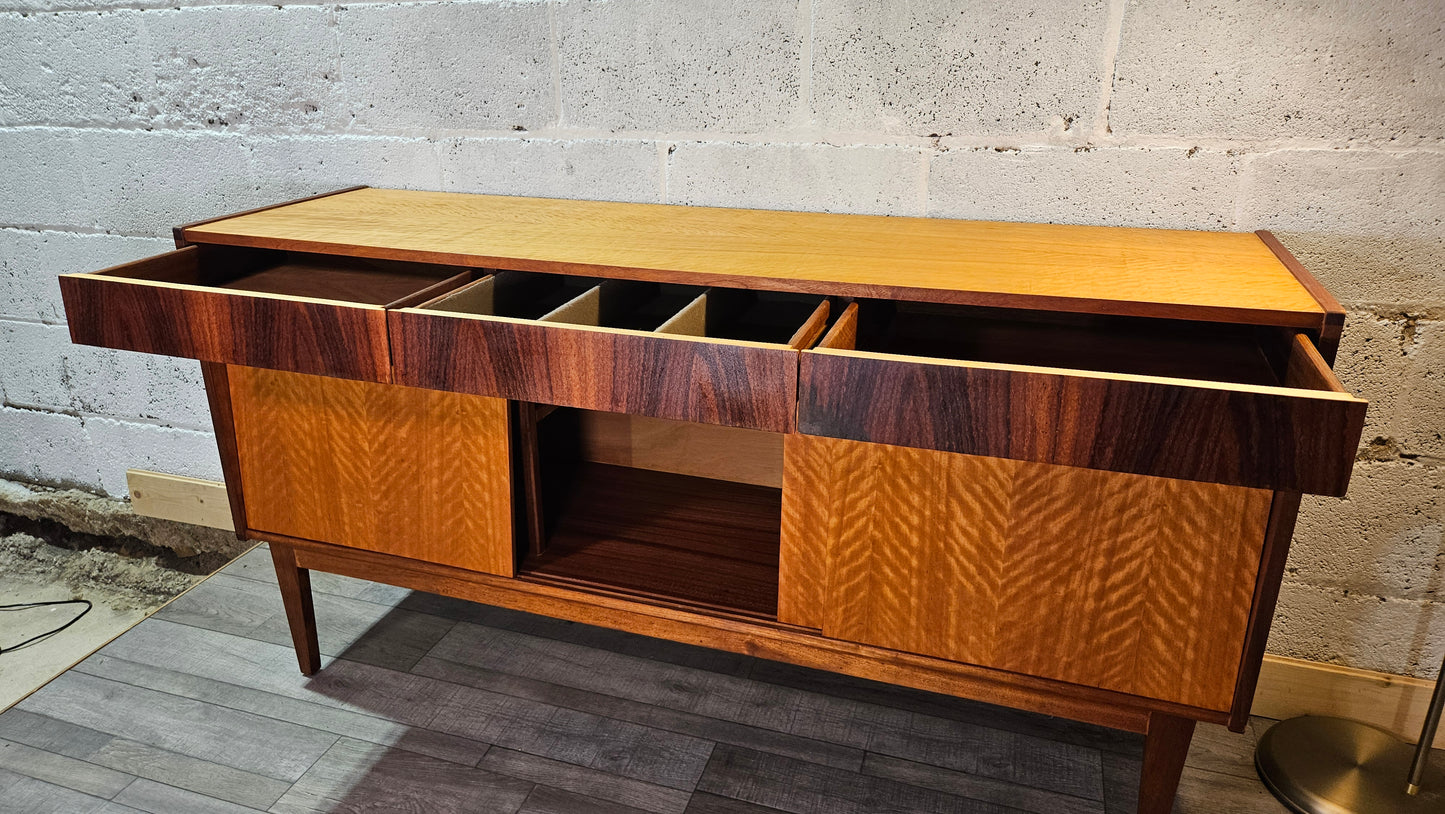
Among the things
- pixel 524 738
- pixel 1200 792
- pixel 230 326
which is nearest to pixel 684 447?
pixel 524 738

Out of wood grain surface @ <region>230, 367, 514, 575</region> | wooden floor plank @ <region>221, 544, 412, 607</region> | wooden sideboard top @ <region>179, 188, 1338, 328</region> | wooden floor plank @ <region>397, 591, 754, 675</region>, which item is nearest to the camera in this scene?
wooden sideboard top @ <region>179, 188, 1338, 328</region>

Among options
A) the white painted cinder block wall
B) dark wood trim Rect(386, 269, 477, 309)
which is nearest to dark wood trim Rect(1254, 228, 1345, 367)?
the white painted cinder block wall

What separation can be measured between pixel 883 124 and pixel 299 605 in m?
1.30

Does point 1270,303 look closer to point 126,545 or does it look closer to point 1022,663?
point 1022,663

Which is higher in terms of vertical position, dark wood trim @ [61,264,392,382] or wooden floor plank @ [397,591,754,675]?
dark wood trim @ [61,264,392,382]

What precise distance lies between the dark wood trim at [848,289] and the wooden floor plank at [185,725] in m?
0.82

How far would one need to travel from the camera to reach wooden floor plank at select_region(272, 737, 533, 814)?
58.0 inches

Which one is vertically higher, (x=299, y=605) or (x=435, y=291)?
(x=435, y=291)

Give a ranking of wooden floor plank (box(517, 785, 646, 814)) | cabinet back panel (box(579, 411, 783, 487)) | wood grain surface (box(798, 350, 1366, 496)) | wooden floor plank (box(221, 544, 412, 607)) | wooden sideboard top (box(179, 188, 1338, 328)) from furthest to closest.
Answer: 1. wooden floor plank (box(221, 544, 412, 607))
2. cabinet back panel (box(579, 411, 783, 487))
3. wooden floor plank (box(517, 785, 646, 814))
4. wooden sideboard top (box(179, 188, 1338, 328))
5. wood grain surface (box(798, 350, 1366, 496))

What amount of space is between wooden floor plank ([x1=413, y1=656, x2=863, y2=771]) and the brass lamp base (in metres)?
0.67

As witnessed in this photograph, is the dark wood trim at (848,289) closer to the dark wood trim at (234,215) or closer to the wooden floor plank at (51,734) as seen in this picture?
the dark wood trim at (234,215)

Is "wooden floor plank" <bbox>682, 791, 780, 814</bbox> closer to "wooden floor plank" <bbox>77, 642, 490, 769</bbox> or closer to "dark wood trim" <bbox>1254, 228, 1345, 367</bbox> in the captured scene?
"wooden floor plank" <bbox>77, 642, 490, 769</bbox>

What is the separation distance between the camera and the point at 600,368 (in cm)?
109

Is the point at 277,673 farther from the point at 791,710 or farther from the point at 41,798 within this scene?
the point at 791,710
